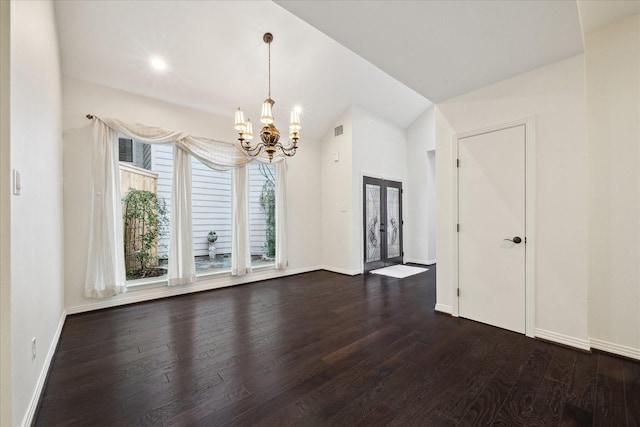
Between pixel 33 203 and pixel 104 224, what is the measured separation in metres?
1.86

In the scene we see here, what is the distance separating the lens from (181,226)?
13.7ft

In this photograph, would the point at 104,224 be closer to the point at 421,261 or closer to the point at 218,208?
the point at 218,208

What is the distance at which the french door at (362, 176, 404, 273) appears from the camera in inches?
236

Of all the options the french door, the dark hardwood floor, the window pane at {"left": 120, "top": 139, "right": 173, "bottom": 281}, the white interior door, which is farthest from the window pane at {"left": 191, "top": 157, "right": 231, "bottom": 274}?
the white interior door

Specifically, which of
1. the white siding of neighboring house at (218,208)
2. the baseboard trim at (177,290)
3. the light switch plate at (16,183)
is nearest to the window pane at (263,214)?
the white siding of neighboring house at (218,208)

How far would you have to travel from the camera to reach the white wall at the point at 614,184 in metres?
2.31

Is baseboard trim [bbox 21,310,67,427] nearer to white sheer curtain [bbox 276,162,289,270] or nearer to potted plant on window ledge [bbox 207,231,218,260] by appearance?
potted plant on window ledge [bbox 207,231,218,260]

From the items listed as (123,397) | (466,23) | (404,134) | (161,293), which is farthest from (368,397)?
(404,134)

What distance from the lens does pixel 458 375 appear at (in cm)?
205

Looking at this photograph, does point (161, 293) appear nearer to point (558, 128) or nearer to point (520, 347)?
point (520, 347)

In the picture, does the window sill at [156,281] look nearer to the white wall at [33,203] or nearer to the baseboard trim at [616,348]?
the white wall at [33,203]

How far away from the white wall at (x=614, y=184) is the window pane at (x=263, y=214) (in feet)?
15.2

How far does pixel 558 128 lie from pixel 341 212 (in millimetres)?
3785

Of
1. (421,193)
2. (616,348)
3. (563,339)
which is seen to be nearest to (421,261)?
(421,193)
